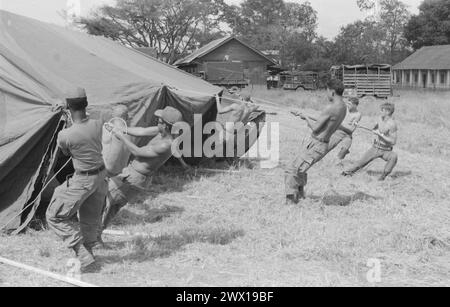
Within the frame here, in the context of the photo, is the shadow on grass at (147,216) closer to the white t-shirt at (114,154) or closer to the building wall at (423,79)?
the white t-shirt at (114,154)

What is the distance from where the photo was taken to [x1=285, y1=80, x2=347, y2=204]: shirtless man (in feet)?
25.2

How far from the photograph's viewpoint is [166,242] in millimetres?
6230

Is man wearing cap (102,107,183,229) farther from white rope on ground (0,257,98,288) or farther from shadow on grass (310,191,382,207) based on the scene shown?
shadow on grass (310,191,382,207)

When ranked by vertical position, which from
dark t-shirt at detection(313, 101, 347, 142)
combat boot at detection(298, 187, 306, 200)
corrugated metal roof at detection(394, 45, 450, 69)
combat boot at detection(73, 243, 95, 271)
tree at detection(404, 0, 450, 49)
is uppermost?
tree at detection(404, 0, 450, 49)

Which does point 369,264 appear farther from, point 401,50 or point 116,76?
point 401,50

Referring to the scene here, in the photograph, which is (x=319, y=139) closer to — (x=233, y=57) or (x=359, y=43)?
(x=233, y=57)

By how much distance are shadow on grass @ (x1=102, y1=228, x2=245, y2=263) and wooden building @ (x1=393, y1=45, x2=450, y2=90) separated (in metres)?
43.3

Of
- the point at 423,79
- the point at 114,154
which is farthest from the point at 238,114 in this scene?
the point at 423,79

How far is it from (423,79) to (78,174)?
5052cm

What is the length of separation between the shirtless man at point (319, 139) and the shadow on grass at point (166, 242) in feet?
4.71

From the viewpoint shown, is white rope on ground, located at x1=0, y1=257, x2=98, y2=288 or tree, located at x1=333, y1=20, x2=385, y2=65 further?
tree, located at x1=333, y1=20, x2=385, y2=65

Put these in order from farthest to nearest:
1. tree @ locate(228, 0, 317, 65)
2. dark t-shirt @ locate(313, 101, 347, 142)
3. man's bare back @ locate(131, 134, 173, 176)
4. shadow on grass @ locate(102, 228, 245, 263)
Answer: tree @ locate(228, 0, 317, 65)
dark t-shirt @ locate(313, 101, 347, 142)
man's bare back @ locate(131, 134, 173, 176)
shadow on grass @ locate(102, 228, 245, 263)

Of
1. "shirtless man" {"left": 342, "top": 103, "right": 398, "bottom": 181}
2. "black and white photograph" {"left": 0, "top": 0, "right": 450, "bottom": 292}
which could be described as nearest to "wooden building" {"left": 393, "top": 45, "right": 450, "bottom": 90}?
"black and white photograph" {"left": 0, "top": 0, "right": 450, "bottom": 292}

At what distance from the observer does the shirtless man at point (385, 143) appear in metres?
9.73
